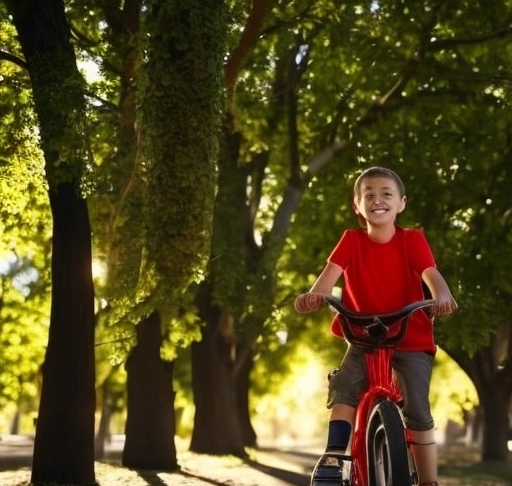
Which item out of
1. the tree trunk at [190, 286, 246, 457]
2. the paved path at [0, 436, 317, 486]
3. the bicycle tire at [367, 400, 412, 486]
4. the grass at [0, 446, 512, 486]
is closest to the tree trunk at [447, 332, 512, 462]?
the grass at [0, 446, 512, 486]

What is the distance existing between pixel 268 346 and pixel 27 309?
7.26 m

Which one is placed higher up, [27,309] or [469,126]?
[469,126]

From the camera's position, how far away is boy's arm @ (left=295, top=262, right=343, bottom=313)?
560 centimetres

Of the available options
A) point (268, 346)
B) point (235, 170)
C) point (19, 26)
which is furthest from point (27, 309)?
point (19, 26)

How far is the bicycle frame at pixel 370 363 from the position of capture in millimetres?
5324

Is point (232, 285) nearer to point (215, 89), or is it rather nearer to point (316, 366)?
point (215, 89)

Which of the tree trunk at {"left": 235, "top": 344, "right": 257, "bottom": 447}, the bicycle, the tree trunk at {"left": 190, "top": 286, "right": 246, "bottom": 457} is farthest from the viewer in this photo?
the tree trunk at {"left": 235, "top": 344, "right": 257, "bottom": 447}

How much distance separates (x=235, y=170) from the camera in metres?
21.4

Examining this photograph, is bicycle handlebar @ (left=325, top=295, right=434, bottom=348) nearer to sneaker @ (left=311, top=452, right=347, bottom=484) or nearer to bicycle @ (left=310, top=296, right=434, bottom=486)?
bicycle @ (left=310, top=296, right=434, bottom=486)

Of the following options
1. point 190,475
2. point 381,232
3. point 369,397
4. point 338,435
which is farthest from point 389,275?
point 190,475

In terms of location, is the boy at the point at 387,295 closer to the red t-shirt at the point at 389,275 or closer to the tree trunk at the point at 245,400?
the red t-shirt at the point at 389,275

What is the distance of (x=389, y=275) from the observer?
18.8ft

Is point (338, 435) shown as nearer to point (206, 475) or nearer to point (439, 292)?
point (439, 292)

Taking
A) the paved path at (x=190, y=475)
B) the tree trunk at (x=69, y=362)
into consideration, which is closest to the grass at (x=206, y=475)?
the paved path at (x=190, y=475)
